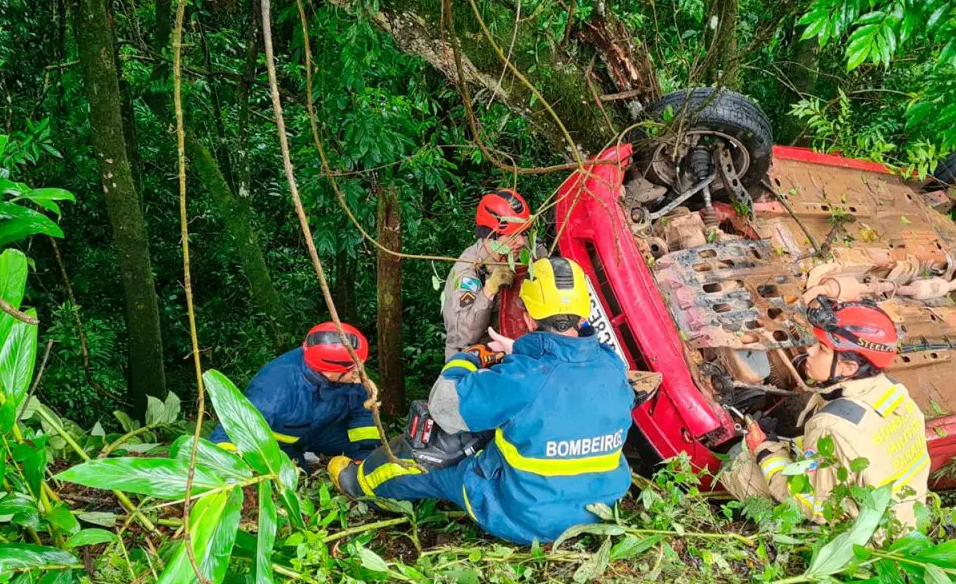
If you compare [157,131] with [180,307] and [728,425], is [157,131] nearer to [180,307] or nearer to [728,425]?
[180,307]

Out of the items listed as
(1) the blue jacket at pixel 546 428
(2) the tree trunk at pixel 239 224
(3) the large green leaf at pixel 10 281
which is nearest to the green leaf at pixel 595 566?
(1) the blue jacket at pixel 546 428

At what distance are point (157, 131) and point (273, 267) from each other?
6.39 feet

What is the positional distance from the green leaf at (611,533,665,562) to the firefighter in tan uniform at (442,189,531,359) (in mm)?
1633

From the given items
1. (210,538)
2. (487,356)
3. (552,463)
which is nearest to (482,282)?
(487,356)

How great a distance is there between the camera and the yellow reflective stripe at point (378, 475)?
118 inches

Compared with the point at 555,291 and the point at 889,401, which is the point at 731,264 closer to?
the point at 889,401

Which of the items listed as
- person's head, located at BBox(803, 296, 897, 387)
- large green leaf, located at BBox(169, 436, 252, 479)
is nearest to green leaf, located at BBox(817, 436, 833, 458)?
person's head, located at BBox(803, 296, 897, 387)

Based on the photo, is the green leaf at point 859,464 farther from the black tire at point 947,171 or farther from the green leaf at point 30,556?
the black tire at point 947,171

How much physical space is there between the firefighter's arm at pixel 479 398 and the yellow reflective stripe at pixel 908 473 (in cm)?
159

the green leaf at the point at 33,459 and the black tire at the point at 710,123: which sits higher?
the black tire at the point at 710,123

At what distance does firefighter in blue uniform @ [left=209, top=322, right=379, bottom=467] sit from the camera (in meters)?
3.26

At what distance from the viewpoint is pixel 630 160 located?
366cm

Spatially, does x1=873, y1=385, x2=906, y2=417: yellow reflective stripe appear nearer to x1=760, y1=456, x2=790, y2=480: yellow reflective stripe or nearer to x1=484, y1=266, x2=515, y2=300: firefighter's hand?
x1=760, y1=456, x2=790, y2=480: yellow reflective stripe

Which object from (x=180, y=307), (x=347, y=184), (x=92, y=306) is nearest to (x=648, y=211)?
(x=347, y=184)
